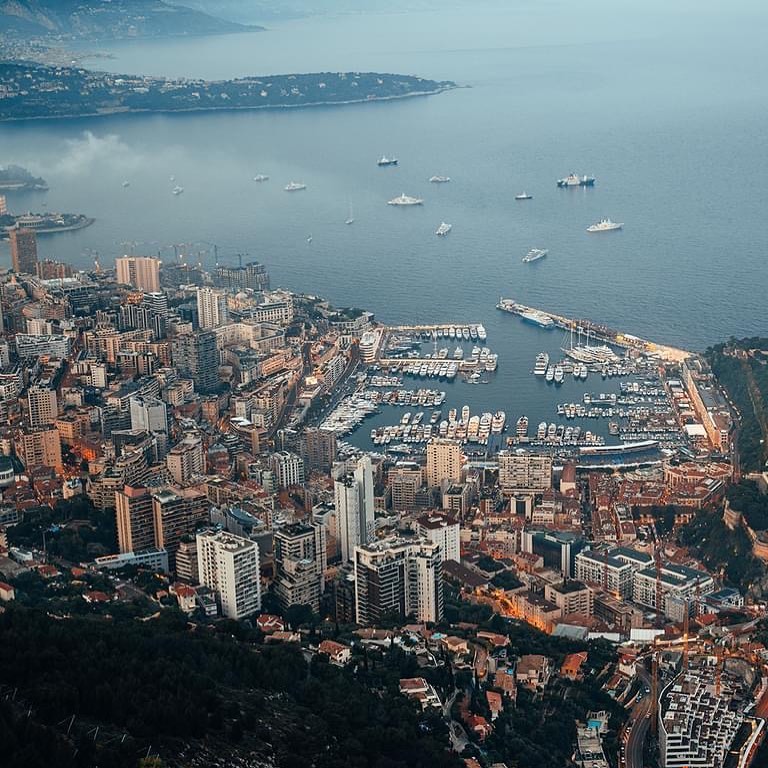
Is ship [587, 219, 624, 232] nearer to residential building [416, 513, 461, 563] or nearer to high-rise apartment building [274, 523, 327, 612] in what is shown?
residential building [416, 513, 461, 563]

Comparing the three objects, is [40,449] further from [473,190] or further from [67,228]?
[473,190]

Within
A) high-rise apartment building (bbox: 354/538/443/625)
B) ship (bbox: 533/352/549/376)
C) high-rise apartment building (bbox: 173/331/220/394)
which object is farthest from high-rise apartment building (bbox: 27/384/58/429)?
ship (bbox: 533/352/549/376)

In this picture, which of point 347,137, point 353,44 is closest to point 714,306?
point 347,137

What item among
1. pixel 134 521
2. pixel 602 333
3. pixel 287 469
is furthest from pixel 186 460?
pixel 602 333

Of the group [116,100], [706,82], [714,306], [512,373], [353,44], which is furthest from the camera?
[353,44]

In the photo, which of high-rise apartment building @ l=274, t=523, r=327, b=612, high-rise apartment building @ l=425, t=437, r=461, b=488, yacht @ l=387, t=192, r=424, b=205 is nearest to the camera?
high-rise apartment building @ l=274, t=523, r=327, b=612

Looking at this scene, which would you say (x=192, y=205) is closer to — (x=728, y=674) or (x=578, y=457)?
(x=578, y=457)

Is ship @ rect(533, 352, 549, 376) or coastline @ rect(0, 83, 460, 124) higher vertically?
coastline @ rect(0, 83, 460, 124)
